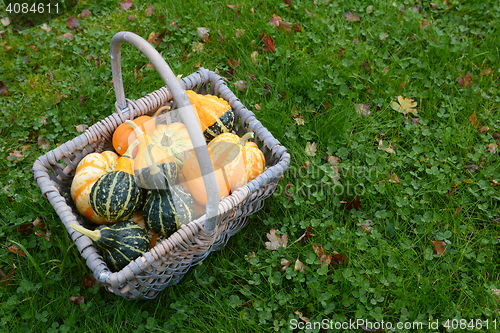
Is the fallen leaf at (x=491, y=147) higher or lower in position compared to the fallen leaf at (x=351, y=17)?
lower

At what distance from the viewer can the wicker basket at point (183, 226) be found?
2.13m

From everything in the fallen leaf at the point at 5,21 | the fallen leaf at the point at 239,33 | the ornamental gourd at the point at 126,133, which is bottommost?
the ornamental gourd at the point at 126,133

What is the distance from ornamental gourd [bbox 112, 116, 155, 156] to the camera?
8.94 feet

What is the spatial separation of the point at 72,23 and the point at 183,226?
362 cm

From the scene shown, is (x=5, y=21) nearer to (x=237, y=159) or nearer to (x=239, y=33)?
(x=239, y=33)

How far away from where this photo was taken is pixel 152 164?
2.33 metres

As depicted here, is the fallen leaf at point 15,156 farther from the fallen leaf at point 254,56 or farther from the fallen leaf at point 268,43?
the fallen leaf at point 268,43

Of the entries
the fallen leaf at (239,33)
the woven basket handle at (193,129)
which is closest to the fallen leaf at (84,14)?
the fallen leaf at (239,33)

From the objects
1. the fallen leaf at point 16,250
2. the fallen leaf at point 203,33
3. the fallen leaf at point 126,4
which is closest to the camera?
the fallen leaf at point 16,250

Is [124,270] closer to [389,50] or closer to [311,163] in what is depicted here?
[311,163]

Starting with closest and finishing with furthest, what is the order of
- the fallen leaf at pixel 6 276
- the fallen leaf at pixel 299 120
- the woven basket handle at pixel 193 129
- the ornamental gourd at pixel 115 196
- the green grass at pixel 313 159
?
the woven basket handle at pixel 193 129 < the ornamental gourd at pixel 115 196 < the green grass at pixel 313 159 < the fallen leaf at pixel 6 276 < the fallen leaf at pixel 299 120

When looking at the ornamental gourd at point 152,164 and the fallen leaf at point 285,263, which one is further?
the fallen leaf at point 285,263

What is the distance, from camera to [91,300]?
2.68 meters

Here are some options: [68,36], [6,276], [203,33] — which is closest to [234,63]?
[203,33]
